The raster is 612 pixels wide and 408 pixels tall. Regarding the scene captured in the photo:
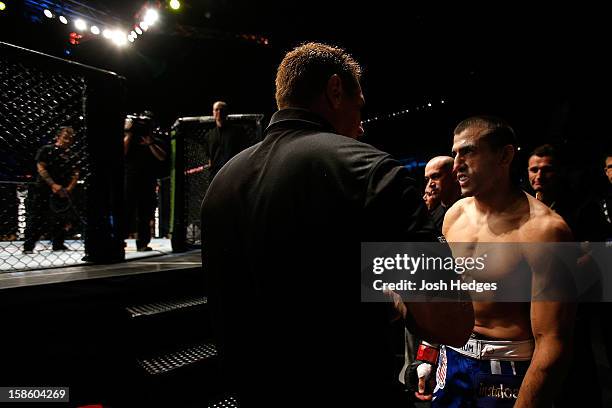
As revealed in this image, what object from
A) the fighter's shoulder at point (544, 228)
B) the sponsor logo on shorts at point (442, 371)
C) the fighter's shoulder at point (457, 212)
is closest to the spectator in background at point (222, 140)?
the fighter's shoulder at point (457, 212)

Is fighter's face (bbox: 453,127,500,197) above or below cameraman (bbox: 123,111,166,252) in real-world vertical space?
below

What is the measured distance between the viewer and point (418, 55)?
784 centimetres

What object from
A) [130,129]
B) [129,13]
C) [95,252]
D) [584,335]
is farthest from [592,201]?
[129,13]

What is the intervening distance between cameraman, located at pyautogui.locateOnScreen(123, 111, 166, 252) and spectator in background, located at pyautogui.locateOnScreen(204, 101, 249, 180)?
0.77 m

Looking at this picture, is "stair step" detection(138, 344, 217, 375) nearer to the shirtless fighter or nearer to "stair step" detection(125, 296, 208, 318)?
"stair step" detection(125, 296, 208, 318)

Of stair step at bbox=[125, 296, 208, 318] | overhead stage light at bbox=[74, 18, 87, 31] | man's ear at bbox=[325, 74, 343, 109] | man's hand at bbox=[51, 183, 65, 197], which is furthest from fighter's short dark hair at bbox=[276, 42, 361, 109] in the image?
overhead stage light at bbox=[74, 18, 87, 31]

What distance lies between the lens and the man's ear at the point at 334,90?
3.69 ft

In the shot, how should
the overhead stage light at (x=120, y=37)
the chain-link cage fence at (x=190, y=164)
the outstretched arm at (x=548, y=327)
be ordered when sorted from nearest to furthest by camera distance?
the outstretched arm at (x=548, y=327) < the chain-link cage fence at (x=190, y=164) < the overhead stage light at (x=120, y=37)

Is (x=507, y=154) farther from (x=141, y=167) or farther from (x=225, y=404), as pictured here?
(x=141, y=167)

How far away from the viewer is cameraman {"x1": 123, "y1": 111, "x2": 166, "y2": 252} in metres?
4.66

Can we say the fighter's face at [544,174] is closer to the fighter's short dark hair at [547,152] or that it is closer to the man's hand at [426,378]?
the fighter's short dark hair at [547,152]

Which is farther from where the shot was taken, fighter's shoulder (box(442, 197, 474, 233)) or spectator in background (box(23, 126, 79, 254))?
spectator in background (box(23, 126, 79, 254))

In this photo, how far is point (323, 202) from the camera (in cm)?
91

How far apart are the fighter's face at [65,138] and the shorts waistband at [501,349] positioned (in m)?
3.47
